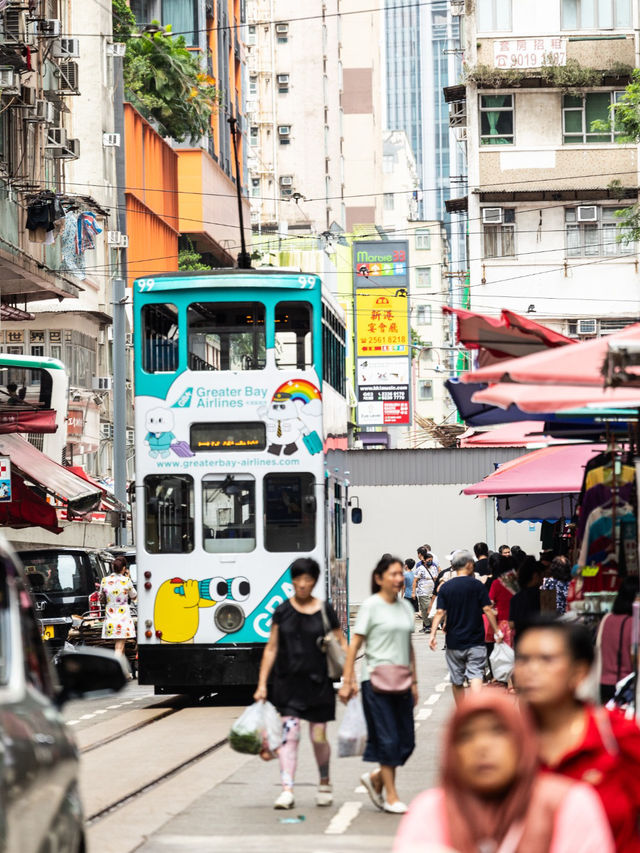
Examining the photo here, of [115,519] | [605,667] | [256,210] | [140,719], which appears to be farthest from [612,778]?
[256,210]

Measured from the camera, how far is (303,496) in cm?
1955

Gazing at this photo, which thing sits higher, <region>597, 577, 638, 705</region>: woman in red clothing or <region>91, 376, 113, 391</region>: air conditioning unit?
<region>91, 376, 113, 391</region>: air conditioning unit

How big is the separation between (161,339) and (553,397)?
33.7ft

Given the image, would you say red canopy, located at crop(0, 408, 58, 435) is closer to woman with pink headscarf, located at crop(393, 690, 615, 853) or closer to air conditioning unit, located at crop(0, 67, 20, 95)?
air conditioning unit, located at crop(0, 67, 20, 95)

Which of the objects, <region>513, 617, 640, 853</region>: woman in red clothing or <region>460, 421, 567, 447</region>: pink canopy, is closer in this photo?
<region>513, 617, 640, 853</region>: woman in red clothing

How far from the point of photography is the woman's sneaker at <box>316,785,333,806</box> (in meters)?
11.7

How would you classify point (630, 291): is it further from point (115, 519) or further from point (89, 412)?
point (115, 519)

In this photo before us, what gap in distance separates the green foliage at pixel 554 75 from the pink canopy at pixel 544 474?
3089 centimetres

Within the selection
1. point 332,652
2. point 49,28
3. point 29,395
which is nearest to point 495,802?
point 332,652

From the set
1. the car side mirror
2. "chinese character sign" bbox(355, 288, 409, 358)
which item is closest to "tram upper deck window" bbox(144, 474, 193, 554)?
the car side mirror

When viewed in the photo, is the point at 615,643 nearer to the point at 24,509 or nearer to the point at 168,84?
the point at 24,509

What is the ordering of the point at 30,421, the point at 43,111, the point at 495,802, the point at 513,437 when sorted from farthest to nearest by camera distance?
the point at 43,111, the point at 30,421, the point at 513,437, the point at 495,802

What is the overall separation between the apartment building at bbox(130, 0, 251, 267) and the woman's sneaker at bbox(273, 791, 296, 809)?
173 ft

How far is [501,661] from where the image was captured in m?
17.2
